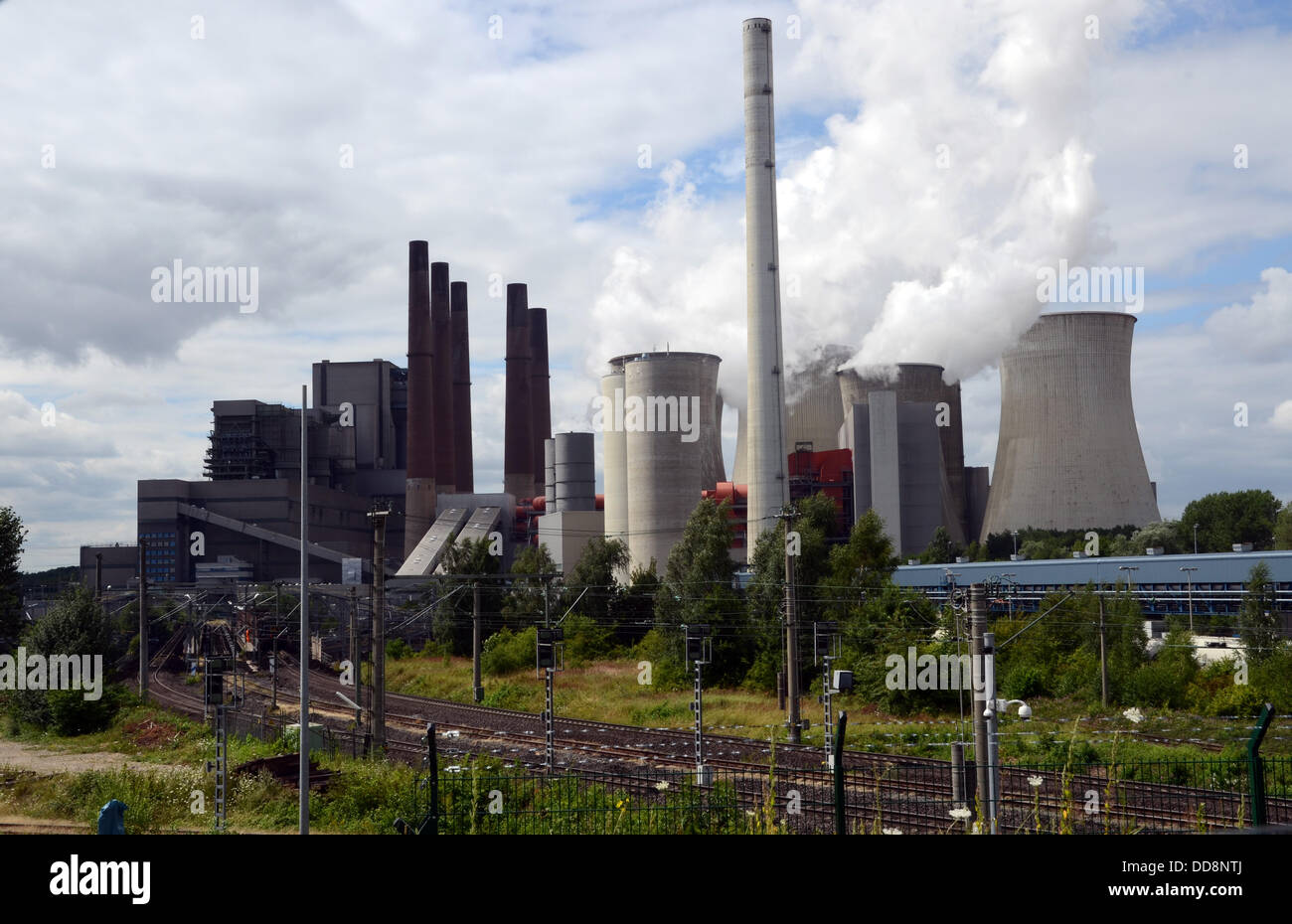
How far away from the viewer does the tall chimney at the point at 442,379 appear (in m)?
64.9

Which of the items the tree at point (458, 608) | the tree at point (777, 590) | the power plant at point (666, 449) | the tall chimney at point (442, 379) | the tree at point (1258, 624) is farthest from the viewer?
the tall chimney at point (442, 379)

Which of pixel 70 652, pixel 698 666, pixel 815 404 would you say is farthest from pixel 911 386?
pixel 698 666

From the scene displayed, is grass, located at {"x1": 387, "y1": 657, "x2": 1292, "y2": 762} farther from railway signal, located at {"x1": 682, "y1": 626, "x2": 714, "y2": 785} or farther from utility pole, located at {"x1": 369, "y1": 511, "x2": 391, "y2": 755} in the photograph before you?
utility pole, located at {"x1": 369, "y1": 511, "x2": 391, "y2": 755}

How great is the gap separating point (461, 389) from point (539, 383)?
564 cm

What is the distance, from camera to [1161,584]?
3978 centimetres

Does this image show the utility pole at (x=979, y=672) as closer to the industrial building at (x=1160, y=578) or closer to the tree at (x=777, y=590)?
the tree at (x=777, y=590)

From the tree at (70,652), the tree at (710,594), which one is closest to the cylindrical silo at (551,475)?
the tree at (710,594)

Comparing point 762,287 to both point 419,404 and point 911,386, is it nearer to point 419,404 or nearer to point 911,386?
point 911,386

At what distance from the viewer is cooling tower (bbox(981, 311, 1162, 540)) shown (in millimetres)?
47750

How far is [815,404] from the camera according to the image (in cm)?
6581

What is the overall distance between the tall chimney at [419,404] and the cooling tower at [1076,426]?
32716 millimetres

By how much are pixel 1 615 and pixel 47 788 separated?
47.7 feet
